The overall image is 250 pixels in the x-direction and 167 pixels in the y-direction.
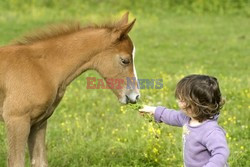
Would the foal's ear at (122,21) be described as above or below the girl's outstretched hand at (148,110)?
above

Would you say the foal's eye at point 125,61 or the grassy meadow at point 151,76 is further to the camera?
the grassy meadow at point 151,76

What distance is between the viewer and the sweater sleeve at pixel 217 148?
11.6 ft

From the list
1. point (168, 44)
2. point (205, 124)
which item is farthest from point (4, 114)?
point (168, 44)

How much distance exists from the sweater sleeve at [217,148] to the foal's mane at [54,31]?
177 centimetres

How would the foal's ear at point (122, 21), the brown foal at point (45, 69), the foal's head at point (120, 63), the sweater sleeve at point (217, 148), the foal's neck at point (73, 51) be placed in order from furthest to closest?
the foal's ear at point (122, 21) < the foal's head at point (120, 63) < the foal's neck at point (73, 51) < the brown foal at point (45, 69) < the sweater sleeve at point (217, 148)

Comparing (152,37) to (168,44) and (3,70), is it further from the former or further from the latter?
(3,70)

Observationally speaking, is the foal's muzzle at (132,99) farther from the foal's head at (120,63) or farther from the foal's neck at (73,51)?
the foal's neck at (73,51)

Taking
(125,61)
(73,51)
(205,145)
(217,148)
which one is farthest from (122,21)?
(217,148)

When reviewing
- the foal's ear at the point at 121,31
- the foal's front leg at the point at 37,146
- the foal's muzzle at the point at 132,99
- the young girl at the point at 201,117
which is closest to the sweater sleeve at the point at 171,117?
the young girl at the point at 201,117

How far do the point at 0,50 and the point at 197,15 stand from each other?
12.9 metres

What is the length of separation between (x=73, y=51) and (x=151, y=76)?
4700 millimetres

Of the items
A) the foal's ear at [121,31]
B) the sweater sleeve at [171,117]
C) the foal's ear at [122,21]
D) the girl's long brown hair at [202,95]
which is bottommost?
the sweater sleeve at [171,117]

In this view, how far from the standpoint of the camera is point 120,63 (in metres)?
4.93

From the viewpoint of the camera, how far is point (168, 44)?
12.9m
